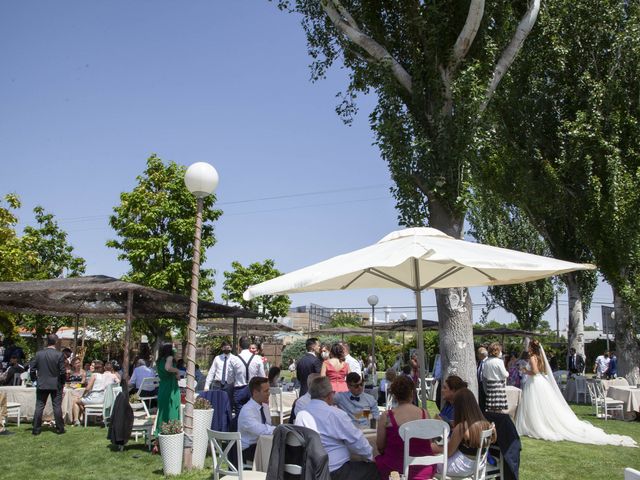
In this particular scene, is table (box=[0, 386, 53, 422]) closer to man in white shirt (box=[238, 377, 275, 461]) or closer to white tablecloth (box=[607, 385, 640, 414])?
man in white shirt (box=[238, 377, 275, 461])

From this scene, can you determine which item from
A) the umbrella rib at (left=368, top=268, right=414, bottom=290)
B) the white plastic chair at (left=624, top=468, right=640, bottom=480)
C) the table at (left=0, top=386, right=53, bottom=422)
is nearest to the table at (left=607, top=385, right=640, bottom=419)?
the umbrella rib at (left=368, top=268, right=414, bottom=290)

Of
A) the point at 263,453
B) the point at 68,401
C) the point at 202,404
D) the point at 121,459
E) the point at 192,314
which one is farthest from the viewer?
the point at 68,401

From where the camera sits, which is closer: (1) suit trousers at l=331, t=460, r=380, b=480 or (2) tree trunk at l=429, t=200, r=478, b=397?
(1) suit trousers at l=331, t=460, r=380, b=480

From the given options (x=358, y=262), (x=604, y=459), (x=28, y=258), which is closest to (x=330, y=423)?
(x=358, y=262)

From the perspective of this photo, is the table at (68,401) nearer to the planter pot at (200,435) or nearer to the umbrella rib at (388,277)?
the planter pot at (200,435)

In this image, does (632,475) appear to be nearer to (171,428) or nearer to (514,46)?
(171,428)

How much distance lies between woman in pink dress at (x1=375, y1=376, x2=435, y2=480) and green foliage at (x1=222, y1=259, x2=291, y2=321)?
3318cm

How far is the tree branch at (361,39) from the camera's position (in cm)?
1063

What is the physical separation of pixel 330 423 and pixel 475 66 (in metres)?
7.40

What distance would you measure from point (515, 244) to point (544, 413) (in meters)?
21.1

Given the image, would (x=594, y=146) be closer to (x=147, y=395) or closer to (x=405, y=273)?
(x=405, y=273)

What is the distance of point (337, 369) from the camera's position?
9430mm

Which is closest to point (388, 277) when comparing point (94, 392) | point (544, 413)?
point (544, 413)

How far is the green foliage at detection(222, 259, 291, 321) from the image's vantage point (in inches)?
1523
